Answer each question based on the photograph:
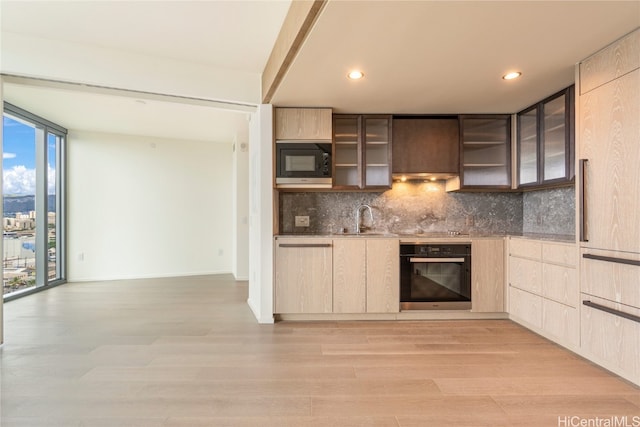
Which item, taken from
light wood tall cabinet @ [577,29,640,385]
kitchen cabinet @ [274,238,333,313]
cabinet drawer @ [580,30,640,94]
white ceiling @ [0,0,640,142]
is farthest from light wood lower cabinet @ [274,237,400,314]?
cabinet drawer @ [580,30,640,94]

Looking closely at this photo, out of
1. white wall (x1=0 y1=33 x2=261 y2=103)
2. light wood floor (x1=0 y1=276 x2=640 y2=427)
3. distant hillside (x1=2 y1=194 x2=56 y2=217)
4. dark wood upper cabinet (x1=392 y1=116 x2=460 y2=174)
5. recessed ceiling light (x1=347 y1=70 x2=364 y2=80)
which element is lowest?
light wood floor (x1=0 y1=276 x2=640 y2=427)

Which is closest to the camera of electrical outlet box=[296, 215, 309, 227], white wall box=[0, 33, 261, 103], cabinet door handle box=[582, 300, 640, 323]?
cabinet door handle box=[582, 300, 640, 323]

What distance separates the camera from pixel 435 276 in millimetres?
3496

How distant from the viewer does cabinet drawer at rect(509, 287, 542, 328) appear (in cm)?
302

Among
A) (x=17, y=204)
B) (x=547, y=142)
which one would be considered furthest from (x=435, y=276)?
(x=17, y=204)

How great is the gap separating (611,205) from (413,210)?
2.01 m

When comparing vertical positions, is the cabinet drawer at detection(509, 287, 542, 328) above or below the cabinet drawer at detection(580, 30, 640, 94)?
below

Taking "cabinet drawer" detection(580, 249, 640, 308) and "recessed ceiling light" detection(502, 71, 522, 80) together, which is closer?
"cabinet drawer" detection(580, 249, 640, 308)

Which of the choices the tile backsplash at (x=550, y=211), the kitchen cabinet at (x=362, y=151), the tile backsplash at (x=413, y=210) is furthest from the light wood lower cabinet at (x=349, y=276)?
the tile backsplash at (x=550, y=211)

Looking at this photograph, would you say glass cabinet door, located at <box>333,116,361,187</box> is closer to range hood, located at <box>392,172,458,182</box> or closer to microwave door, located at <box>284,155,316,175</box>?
microwave door, located at <box>284,155,316,175</box>

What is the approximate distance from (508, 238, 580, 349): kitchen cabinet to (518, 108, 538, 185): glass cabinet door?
72 centimetres

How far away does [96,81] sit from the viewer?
2887 mm

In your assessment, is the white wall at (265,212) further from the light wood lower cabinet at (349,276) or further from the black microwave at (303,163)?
the light wood lower cabinet at (349,276)

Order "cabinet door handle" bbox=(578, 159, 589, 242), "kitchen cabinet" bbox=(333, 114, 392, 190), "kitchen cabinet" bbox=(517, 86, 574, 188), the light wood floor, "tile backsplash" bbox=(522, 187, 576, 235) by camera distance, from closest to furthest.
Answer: the light wood floor < "cabinet door handle" bbox=(578, 159, 589, 242) < "kitchen cabinet" bbox=(517, 86, 574, 188) < "tile backsplash" bbox=(522, 187, 576, 235) < "kitchen cabinet" bbox=(333, 114, 392, 190)
